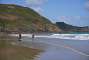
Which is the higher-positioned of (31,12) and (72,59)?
(31,12)

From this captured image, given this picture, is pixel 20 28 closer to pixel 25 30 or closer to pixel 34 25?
pixel 25 30

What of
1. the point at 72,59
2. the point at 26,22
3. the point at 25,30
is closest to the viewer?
the point at 72,59

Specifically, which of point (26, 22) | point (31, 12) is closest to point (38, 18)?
point (31, 12)

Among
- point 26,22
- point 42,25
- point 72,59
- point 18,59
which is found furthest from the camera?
point 42,25

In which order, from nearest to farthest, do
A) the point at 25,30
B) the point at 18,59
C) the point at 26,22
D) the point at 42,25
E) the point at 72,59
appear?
1. the point at 18,59
2. the point at 72,59
3. the point at 25,30
4. the point at 26,22
5. the point at 42,25

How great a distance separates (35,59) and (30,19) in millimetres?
62312

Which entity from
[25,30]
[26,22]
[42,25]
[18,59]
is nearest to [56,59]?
[18,59]

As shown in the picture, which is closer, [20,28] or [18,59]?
[18,59]

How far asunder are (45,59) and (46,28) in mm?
63959

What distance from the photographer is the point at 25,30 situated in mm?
57375

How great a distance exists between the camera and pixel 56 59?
786cm

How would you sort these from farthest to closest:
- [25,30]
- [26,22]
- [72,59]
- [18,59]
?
[26,22], [25,30], [72,59], [18,59]

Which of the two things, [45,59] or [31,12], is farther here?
[31,12]

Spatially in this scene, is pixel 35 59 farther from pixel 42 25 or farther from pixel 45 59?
pixel 42 25
